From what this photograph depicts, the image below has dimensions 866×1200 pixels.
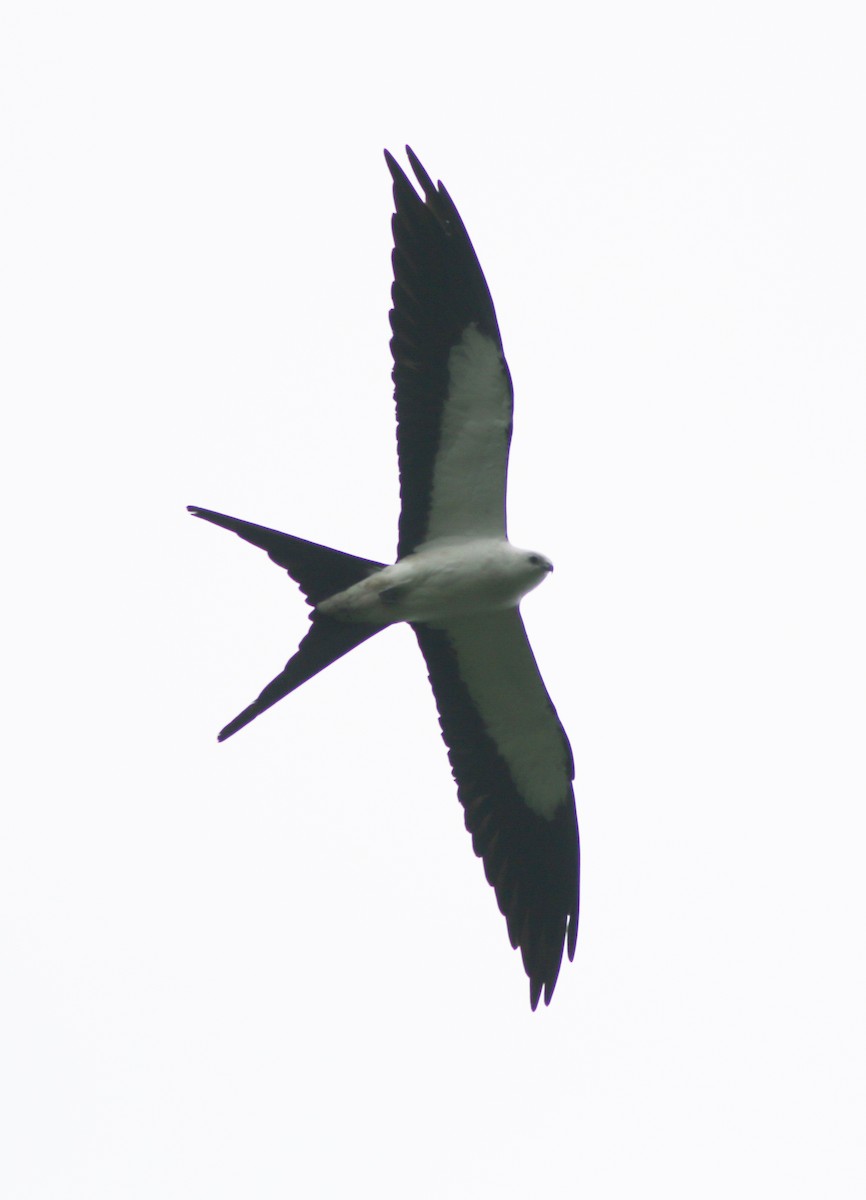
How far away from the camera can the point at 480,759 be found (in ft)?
34.1

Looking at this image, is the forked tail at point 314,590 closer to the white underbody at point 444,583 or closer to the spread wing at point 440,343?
the white underbody at point 444,583

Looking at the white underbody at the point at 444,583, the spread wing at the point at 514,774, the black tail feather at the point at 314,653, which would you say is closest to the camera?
the black tail feather at the point at 314,653

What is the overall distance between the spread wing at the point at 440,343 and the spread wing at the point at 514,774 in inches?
45.1

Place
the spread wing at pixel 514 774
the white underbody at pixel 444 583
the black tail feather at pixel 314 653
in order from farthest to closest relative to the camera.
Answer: the spread wing at pixel 514 774
the white underbody at pixel 444 583
the black tail feather at pixel 314 653

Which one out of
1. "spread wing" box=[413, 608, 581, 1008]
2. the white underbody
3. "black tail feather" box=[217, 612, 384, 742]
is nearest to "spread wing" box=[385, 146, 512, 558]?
the white underbody

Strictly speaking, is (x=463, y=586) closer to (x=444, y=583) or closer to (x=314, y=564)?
(x=444, y=583)

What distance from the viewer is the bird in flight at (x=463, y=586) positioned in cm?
941

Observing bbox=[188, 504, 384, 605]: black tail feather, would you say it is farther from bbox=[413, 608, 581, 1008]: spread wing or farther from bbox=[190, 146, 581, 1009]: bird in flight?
bbox=[413, 608, 581, 1008]: spread wing

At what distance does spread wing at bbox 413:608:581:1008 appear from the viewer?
10.2 metres

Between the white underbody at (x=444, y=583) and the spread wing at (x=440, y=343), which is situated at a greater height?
the spread wing at (x=440, y=343)

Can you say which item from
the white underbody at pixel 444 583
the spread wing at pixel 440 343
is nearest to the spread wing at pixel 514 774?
the white underbody at pixel 444 583

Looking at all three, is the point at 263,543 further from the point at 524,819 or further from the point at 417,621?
the point at 524,819

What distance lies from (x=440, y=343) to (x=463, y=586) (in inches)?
56.7

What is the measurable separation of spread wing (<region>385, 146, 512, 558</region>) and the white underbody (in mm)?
529
